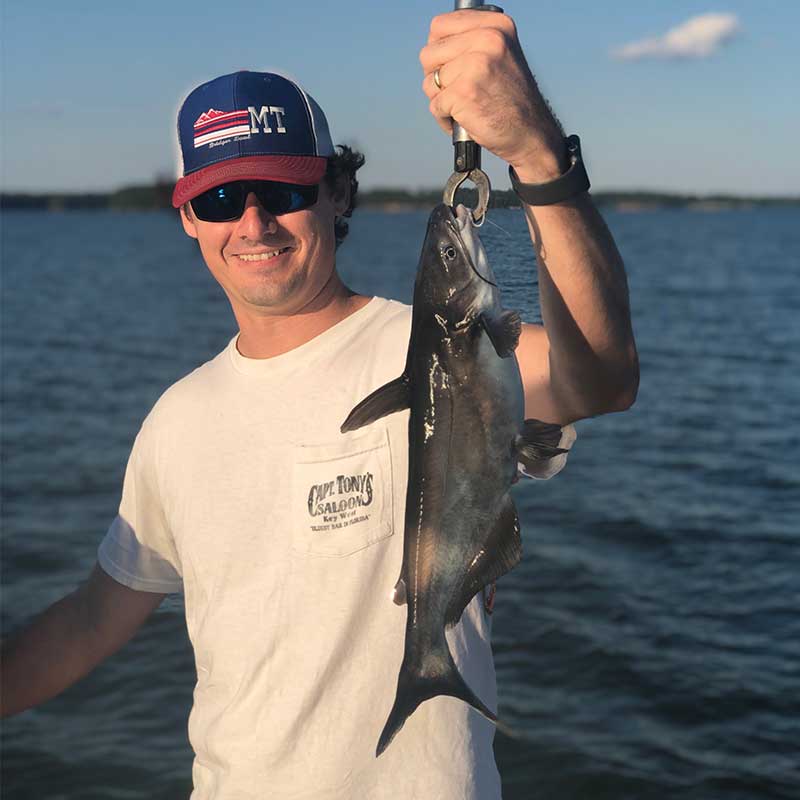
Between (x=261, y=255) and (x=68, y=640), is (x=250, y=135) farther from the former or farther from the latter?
(x=68, y=640)

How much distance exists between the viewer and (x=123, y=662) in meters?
10.0

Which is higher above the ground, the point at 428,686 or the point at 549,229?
the point at 549,229

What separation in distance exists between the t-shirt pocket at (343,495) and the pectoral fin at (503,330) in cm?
90

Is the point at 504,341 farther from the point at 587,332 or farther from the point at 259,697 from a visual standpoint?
the point at 259,697

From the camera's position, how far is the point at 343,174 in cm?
395

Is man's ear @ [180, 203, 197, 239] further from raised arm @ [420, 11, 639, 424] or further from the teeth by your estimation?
raised arm @ [420, 11, 639, 424]

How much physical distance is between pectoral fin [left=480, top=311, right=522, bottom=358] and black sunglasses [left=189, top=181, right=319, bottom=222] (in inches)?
52.2

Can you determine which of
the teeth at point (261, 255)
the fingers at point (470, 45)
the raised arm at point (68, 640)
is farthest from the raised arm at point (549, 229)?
the raised arm at point (68, 640)

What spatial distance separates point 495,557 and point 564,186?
95cm

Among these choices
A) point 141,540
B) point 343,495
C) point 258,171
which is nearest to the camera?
point 343,495

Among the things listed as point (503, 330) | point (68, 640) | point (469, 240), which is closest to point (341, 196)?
point (469, 240)

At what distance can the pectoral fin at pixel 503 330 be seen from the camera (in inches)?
91.5

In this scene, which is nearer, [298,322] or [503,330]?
[503,330]

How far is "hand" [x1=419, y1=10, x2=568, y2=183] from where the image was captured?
7.33 feet
